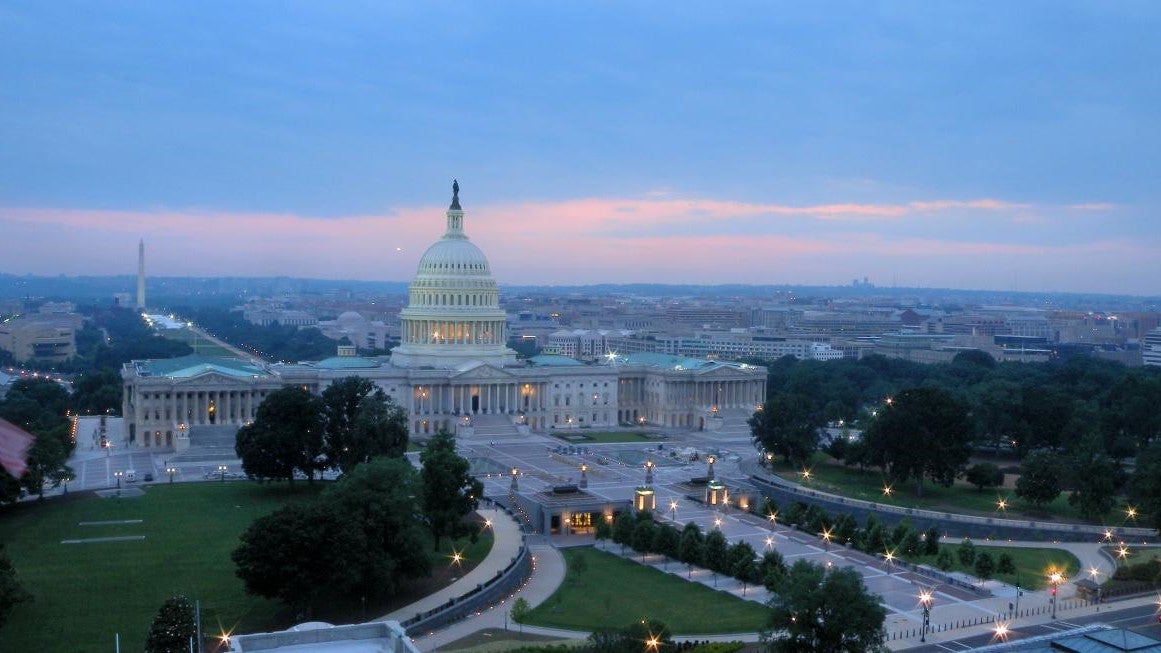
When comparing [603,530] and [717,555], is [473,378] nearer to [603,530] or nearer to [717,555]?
[603,530]

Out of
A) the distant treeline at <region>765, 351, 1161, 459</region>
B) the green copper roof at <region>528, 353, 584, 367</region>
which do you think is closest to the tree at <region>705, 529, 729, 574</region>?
the distant treeline at <region>765, 351, 1161, 459</region>

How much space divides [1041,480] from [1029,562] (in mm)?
13637

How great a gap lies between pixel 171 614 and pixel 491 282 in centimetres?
9300

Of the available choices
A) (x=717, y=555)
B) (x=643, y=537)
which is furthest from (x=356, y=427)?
(x=717, y=555)

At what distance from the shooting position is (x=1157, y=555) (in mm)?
63375

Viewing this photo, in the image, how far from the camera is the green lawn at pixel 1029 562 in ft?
194

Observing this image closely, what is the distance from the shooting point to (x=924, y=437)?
81188mm

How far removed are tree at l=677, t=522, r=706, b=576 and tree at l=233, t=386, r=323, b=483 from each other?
30.8 meters

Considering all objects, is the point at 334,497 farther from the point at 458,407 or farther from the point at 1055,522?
the point at 458,407

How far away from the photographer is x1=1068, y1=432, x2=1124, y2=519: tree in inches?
2867

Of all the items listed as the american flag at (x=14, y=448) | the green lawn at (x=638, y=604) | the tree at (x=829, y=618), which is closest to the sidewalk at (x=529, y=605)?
the green lawn at (x=638, y=604)

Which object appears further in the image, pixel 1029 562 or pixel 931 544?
pixel 1029 562

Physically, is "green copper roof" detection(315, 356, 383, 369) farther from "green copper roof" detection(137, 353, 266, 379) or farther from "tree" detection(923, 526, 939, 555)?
"tree" detection(923, 526, 939, 555)

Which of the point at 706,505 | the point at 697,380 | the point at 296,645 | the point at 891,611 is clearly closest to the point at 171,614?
the point at 296,645
